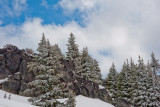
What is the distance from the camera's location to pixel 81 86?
33.8 metres

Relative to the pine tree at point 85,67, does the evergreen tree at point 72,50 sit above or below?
above

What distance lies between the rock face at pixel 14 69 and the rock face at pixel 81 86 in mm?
7601

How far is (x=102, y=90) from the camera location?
1417 inches

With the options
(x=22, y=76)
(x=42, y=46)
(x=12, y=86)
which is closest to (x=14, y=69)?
(x=22, y=76)

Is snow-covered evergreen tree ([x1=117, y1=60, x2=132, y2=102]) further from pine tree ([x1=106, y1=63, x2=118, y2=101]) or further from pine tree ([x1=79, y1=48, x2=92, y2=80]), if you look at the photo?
pine tree ([x1=79, y1=48, x2=92, y2=80])

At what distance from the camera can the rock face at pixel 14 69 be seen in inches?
1120

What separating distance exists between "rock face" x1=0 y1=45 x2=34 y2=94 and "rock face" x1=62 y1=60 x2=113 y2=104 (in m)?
7.60

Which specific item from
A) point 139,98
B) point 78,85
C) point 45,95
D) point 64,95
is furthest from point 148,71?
point 45,95

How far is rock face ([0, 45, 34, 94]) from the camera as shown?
28438 mm

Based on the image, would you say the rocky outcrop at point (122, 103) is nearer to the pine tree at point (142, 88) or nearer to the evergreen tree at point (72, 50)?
the pine tree at point (142, 88)

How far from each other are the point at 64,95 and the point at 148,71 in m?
20.5

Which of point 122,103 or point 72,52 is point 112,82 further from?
point 72,52

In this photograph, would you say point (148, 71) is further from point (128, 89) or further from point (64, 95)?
point (64, 95)

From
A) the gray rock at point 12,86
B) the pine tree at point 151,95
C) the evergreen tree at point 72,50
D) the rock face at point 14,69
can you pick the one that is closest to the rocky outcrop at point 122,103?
the pine tree at point 151,95
